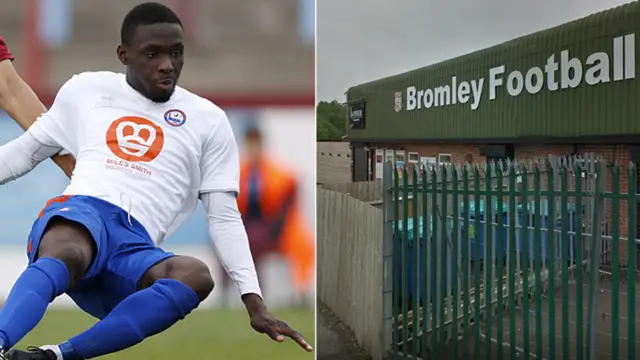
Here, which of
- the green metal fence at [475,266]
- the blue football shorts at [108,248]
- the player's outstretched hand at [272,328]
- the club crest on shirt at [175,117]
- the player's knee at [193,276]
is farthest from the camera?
the green metal fence at [475,266]

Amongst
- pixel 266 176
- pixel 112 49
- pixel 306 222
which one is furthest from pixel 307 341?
pixel 112 49

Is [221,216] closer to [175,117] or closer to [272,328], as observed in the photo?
[175,117]


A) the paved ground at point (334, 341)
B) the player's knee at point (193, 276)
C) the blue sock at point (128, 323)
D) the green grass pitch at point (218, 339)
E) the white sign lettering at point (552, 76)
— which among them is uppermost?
the white sign lettering at point (552, 76)

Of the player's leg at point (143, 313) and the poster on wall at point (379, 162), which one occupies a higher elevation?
the poster on wall at point (379, 162)

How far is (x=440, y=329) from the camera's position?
11.6ft

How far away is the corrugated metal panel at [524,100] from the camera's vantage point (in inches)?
159

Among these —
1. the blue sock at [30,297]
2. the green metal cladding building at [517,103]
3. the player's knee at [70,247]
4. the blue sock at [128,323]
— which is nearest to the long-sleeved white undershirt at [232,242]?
the blue sock at [128,323]

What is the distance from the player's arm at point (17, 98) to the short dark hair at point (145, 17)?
62 cm

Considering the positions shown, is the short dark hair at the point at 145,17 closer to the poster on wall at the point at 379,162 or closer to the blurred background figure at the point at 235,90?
the blurred background figure at the point at 235,90

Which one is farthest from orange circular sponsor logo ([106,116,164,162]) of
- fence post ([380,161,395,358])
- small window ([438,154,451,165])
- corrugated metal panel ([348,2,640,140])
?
small window ([438,154,451,165])

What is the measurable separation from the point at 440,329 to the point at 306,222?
1261 millimetres

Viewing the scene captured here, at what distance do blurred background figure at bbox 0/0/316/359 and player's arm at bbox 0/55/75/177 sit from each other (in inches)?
1.7

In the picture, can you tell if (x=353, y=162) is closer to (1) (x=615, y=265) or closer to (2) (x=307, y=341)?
(2) (x=307, y=341)

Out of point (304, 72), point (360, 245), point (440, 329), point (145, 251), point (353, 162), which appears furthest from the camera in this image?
point (353, 162)
